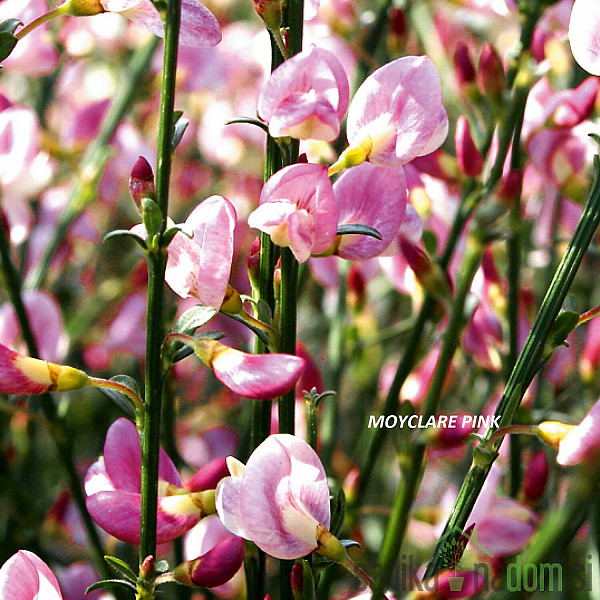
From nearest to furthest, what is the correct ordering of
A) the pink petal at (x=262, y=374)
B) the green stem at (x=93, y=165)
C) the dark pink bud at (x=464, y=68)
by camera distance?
the pink petal at (x=262, y=374), the dark pink bud at (x=464, y=68), the green stem at (x=93, y=165)

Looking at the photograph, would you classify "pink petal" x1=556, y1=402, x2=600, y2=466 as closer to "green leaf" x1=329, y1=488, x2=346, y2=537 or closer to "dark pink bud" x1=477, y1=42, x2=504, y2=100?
"green leaf" x1=329, y1=488, x2=346, y2=537

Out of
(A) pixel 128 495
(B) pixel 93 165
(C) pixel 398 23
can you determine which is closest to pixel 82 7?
(A) pixel 128 495

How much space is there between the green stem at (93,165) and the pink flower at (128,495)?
50 cm

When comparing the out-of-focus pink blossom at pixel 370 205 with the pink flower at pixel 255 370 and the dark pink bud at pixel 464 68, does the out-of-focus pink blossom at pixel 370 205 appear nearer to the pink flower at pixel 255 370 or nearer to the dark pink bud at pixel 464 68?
the pink flower at pixel 255 370

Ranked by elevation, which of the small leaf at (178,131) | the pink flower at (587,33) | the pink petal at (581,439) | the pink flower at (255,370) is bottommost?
the pink petal at (581,439)

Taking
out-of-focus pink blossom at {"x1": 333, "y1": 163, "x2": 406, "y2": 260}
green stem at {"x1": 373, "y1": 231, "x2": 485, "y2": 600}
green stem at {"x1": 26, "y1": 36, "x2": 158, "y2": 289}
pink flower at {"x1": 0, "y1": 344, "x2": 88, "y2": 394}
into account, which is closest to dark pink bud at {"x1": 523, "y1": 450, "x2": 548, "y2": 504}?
green stem at {"x1": 373, "y1": 231, "x2": 485, "y2": 600}

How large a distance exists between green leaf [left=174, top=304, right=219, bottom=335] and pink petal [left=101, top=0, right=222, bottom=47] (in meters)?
0.15

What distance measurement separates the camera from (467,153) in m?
0.63

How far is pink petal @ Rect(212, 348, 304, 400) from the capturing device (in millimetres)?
381

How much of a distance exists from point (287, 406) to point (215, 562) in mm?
90

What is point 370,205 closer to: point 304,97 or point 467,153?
point 304,97

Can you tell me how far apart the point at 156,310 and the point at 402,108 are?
17cm

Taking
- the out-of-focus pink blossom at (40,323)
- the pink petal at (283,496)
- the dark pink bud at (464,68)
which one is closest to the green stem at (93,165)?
the out-of-focus pink blossom at (40,323)

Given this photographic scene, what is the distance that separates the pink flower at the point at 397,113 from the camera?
17.9 inches
